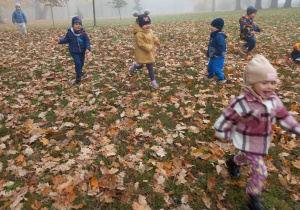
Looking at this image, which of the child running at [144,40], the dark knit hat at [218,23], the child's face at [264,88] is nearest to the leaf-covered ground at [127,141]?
the child running at [144,40]

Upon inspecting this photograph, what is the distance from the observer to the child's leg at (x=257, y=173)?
7.61 feet

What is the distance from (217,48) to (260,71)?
375 cm

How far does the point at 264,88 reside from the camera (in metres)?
2.18

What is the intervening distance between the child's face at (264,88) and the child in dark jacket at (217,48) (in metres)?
3.62

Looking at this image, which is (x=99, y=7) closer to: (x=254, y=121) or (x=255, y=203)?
(x=254, y=121)

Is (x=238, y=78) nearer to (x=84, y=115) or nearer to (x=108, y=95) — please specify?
(x=108, y=95)

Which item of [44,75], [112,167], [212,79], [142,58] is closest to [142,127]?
[112,167]

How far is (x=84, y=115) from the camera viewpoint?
4629 millimetres

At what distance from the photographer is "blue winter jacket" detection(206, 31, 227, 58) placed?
547cm

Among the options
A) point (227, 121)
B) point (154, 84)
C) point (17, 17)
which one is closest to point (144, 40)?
point (154, 84)

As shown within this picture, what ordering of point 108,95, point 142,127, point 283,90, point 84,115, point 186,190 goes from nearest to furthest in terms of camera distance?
point 186,190
point 142,127
point 84,115
point 283,90
point 108,95

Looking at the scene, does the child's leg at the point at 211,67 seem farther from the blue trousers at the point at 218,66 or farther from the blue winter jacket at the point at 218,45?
the blue winter jacket at the point at 218,45

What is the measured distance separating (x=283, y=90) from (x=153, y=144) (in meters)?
3.91

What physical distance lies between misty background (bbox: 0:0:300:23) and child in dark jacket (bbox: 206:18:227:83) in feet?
135
